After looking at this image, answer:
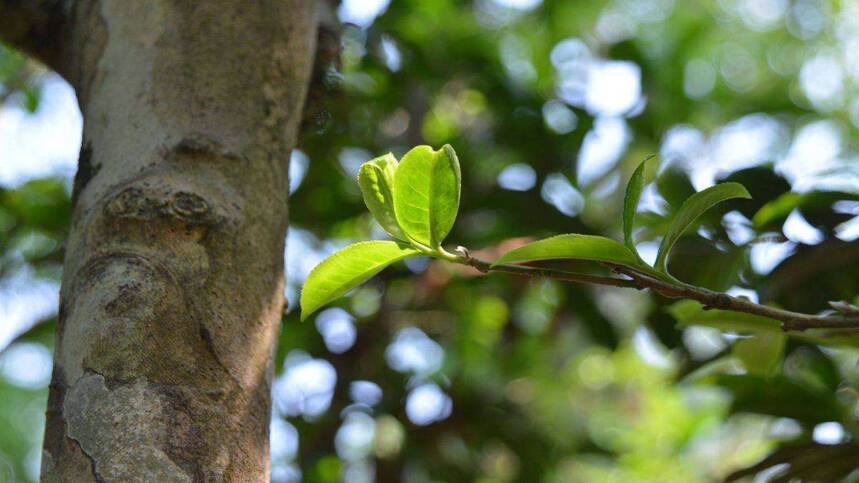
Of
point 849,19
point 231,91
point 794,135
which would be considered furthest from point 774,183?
point 849,19

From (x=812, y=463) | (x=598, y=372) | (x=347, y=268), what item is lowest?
(x=812, y=463)

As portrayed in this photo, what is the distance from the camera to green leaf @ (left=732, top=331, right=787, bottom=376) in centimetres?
85

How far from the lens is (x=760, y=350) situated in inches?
34.2

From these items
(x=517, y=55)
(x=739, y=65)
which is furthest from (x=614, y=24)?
(x=739, y=65)

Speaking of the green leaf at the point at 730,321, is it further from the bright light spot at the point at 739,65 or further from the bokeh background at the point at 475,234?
the bright light spot at the point at 739,65

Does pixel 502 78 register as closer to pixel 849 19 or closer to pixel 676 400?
pixel 676 400

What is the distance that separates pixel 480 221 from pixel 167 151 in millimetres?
1163

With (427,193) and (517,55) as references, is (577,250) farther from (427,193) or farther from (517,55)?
(517,55)

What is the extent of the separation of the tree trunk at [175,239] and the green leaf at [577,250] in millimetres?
216

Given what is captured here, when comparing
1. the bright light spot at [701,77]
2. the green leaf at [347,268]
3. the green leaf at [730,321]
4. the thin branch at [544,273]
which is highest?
the bright light spot at [701,77]

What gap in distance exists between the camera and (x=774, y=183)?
0.99 meters

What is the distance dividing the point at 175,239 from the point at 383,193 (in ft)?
0.54

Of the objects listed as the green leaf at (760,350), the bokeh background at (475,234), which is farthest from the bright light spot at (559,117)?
the green leaf at (760,350)

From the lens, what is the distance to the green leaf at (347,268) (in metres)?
0.53
